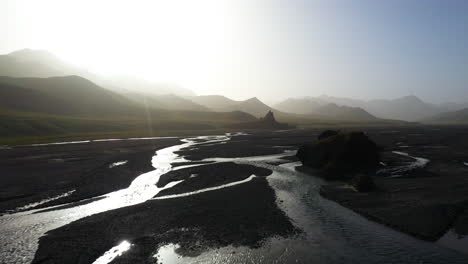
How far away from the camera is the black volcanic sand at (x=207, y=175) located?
122 ft

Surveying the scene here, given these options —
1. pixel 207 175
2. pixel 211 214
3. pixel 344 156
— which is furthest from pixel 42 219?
pixel 344 156

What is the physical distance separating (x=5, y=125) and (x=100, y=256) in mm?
111038

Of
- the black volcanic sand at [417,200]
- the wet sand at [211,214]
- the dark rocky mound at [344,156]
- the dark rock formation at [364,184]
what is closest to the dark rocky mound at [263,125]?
the dark rocky mound at [344,156]

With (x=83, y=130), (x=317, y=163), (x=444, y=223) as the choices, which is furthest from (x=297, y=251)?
(x=83, y=130)

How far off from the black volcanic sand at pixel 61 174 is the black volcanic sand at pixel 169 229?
29.8ft

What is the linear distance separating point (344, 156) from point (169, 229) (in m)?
31.2

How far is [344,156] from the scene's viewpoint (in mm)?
46000

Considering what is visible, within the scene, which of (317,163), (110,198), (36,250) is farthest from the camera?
(317,163)

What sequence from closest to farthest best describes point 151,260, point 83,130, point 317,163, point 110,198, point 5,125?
point 151,260, point 110,198, point 317,163, point 5,125, point 83,130

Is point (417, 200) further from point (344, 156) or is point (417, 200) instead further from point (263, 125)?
point (263, 125)

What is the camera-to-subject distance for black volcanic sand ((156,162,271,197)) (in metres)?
37.1

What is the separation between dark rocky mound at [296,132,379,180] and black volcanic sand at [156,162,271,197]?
828cm

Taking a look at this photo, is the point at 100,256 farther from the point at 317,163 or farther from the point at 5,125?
the point at 5,125

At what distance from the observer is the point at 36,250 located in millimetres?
20109
